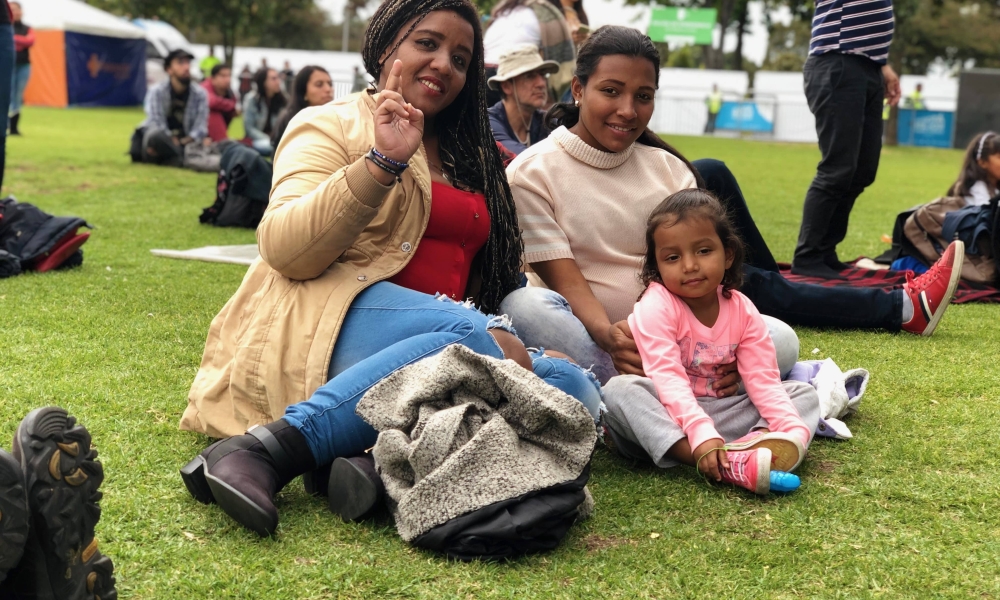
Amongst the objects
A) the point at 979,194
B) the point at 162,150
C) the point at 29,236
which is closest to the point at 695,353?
the point at 29,236

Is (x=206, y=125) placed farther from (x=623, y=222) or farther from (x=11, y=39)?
(x=623, y=222)

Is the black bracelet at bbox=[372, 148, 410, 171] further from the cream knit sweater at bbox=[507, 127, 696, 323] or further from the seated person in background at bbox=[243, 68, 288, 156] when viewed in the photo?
the seated person in background at bbox=[243, 68, 288, 156]

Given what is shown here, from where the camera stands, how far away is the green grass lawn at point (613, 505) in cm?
205

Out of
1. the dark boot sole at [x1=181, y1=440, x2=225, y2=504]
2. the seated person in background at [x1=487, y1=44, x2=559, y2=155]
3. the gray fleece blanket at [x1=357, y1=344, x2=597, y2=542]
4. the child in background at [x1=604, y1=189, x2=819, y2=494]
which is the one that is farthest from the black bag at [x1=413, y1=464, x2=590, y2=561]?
the seated person in background at [x1=487, y1=44, x2=559, y2=155]

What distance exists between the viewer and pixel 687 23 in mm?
31562

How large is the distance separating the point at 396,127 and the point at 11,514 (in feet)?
4.12

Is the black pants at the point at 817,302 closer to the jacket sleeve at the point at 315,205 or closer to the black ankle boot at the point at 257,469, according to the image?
the jacket sleeve at the point at 315,205

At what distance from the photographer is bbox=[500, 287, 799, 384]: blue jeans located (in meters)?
3.10

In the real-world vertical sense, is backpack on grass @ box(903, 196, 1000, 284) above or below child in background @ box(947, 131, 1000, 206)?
below

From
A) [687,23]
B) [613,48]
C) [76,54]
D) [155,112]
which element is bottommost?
[155,112]

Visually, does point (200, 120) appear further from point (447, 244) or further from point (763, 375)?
point (763, 375)

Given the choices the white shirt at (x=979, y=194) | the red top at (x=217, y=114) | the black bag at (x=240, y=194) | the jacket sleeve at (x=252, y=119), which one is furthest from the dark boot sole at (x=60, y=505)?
the red top at (x=217, y=114)

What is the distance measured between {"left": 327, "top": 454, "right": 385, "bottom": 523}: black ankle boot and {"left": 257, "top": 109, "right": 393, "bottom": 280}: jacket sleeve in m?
0.52

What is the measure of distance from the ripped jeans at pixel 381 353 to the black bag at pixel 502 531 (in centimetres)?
35
